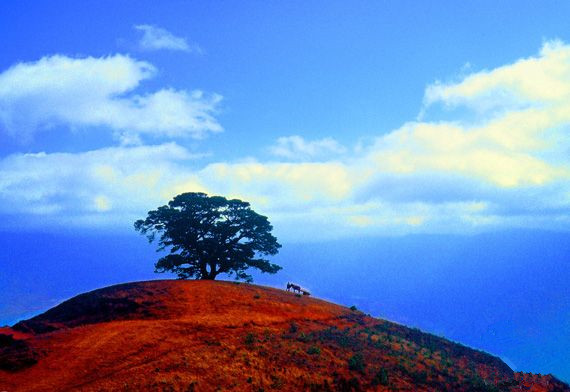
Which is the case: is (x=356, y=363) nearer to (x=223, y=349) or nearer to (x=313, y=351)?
(x=313, y=351)

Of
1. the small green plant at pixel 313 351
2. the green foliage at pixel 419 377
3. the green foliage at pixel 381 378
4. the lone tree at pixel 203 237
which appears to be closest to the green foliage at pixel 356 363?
the green foliage at pixel 381 378

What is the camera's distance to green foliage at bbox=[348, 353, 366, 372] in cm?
2317

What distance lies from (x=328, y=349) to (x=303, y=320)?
5.57m

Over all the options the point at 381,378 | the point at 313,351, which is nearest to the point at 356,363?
the point at 381,378

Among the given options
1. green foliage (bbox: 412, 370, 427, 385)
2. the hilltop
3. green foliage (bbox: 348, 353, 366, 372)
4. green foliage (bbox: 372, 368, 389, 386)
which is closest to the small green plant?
the hilltop

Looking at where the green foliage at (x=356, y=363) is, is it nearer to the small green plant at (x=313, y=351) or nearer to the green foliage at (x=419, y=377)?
the small green plant at (x=313, y=351)

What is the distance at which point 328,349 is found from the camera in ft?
82.4

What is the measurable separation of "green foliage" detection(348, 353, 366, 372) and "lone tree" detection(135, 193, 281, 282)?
2164cm

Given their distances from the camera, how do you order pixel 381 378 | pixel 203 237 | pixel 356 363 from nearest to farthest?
pixel 381 378 < pixel 356 363 < pixel 203 237

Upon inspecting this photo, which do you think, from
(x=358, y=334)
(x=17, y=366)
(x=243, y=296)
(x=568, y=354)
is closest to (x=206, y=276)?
(x=243, y=296)

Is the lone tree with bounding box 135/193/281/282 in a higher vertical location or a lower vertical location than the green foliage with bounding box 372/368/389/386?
higher

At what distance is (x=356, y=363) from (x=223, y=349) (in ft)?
25.6

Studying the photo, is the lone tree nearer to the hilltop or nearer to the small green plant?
the hilltop

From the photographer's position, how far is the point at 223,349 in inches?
884
